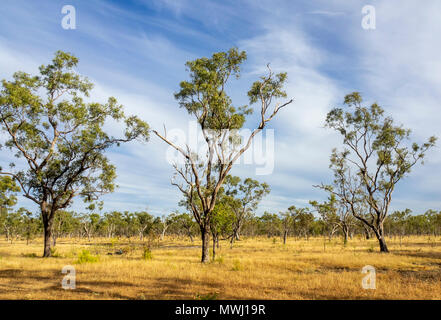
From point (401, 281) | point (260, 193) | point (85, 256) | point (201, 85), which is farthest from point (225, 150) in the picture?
point (260, 193)

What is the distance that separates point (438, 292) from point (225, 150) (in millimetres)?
17115

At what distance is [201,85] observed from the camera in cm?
2536

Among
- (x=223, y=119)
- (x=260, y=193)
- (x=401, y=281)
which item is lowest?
(x=401, y=281)

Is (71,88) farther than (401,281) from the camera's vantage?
Yes

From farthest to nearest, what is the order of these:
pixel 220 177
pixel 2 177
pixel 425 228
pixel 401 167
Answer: pixel 425 228 → pixel 401 167 → pixel 2 177 → pixel 220 177

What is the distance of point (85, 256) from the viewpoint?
21750 millimetres

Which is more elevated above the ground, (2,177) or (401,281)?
(2,177)

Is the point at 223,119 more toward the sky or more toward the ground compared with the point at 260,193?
more toward the sky

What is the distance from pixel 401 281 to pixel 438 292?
2.61 metres

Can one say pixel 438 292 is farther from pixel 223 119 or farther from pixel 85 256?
pixel 85 256
